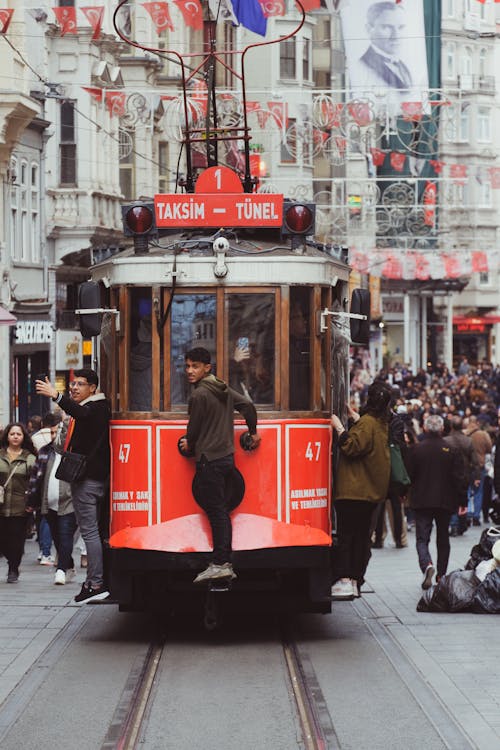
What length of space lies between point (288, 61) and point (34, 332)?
101 feet

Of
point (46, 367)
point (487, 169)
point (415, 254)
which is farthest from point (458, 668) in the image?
point (415, 254)

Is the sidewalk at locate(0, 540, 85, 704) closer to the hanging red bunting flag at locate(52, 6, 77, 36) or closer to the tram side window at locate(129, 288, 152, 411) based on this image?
the tram side window at locate(129, 288, 152, 411)

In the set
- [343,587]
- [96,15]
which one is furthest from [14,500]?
[96,15]

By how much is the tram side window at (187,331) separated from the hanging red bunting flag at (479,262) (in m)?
36.6

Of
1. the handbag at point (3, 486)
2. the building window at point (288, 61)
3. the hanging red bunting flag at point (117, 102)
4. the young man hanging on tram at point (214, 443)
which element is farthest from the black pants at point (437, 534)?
the building window at point (288, 61)

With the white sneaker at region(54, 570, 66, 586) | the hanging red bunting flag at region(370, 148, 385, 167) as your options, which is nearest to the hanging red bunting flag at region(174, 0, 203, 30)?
the white sneaker at region(54, 570, 66, 586)

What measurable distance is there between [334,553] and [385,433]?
3.26 ft

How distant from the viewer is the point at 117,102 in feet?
98.7

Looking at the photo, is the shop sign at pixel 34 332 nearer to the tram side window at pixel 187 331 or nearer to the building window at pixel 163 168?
the building window at pixel 163 168

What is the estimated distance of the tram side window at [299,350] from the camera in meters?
12.5

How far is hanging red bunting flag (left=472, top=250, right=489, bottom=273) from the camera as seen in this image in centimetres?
4841

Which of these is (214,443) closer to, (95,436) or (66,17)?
(95,436)

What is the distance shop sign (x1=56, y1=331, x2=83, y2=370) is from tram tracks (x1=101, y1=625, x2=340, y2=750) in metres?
24.5

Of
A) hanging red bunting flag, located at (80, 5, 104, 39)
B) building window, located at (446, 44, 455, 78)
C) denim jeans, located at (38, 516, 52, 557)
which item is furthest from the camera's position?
building window, located at (446, 44, 455, 78)
